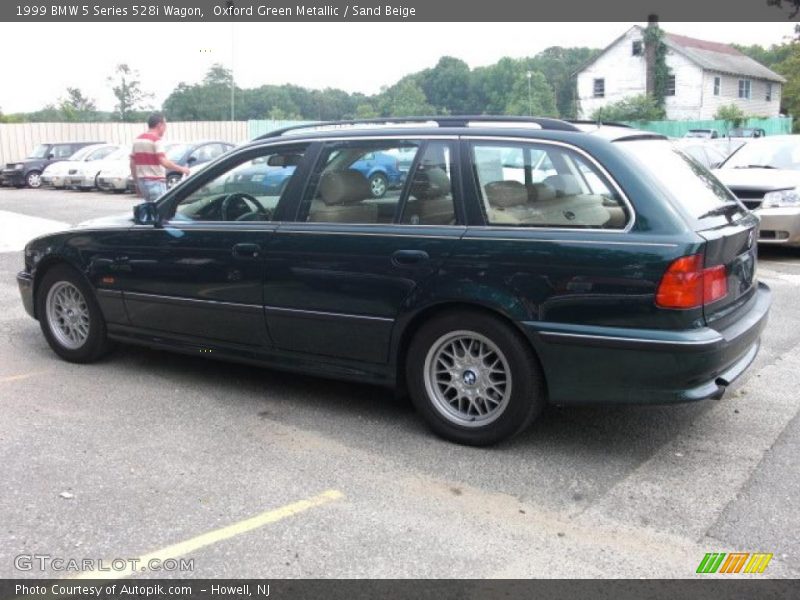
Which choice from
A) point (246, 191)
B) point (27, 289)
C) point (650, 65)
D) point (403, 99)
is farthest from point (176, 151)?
point (650, 65)

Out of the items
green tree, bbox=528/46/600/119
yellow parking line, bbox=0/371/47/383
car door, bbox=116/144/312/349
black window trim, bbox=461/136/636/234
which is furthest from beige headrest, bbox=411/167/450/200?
green tree, bbox=528/46/600/119

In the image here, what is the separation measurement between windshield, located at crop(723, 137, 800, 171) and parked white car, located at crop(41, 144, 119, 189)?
2070cm

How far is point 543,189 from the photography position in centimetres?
435

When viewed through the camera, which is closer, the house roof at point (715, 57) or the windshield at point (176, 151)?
the windshield at point (176, 151)

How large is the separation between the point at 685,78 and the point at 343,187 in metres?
51.6

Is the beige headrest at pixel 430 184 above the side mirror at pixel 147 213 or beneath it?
above

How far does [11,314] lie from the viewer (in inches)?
302

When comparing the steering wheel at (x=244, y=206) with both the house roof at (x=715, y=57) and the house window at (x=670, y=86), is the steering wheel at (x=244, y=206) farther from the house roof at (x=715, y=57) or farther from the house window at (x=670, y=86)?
the house window at (x=670, y=86)

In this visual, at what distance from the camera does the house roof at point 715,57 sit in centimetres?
5069

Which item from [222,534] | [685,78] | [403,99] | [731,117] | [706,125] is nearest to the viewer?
[222,534]

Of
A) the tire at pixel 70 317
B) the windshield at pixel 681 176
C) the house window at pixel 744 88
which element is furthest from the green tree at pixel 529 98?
the windshield at pixel 681 176

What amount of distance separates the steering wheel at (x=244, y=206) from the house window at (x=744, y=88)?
56376 mm

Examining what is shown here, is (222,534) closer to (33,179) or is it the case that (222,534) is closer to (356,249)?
(356,249)

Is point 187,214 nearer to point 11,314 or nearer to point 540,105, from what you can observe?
point 11,314
